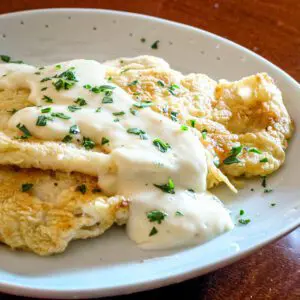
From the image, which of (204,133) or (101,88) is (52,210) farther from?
(204,133)

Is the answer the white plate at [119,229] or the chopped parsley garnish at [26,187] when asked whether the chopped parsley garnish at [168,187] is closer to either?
the white plate at [119,229]

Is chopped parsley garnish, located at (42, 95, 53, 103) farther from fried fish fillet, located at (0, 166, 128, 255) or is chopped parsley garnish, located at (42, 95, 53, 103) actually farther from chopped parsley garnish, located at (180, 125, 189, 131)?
chopped parsley garnish, located at (180, 125, 189, 131)

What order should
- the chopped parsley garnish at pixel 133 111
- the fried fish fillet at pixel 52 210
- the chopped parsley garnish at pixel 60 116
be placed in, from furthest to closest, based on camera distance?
the chopped parsley garnish at pixel 133 111, the chopped parsley garnish at pixel 60 116, the fried fish fillet at pixel 52 210

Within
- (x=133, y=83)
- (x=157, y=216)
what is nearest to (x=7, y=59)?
(x=133, y=83)

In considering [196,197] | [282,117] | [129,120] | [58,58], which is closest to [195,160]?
[196,197]

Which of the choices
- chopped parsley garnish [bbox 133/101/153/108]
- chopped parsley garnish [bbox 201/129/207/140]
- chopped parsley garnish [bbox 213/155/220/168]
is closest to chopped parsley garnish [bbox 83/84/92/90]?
chopped parsley garnish [bbox 133/101/153/108]

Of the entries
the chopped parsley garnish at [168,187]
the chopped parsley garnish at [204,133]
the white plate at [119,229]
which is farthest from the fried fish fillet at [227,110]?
the chopped parsley garnish at [168,187]

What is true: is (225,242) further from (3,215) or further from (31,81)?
(31,81)
